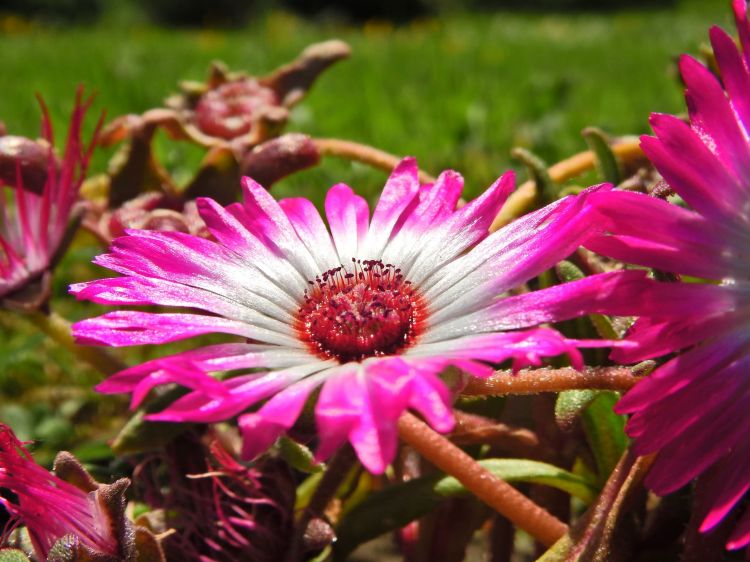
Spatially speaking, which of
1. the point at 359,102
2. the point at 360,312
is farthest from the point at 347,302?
the point at 359,102

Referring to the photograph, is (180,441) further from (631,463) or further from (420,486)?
(631,463)

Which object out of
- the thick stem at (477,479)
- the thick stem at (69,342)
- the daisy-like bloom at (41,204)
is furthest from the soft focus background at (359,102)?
the thick stem at (477,479)

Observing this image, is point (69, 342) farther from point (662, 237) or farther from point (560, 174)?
point (662, 237)

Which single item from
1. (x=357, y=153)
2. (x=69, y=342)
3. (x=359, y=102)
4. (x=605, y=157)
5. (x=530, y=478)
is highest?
(x=605, y=157)

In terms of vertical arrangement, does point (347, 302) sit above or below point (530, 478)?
above

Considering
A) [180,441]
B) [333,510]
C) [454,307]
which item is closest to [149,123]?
[180,441]

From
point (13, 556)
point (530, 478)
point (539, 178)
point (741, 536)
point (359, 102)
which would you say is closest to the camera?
point (741, 536)

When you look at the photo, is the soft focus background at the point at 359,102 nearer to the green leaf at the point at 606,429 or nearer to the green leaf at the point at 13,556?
the green leaf at the point at 13,556
